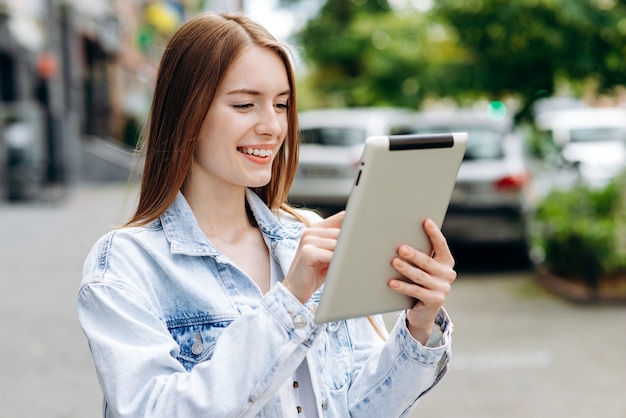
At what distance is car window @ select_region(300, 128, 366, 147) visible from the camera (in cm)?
1095

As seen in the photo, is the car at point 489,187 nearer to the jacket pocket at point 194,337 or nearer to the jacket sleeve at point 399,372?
the jacket sleeve at point 399,372

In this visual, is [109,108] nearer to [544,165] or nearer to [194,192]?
[544,165]

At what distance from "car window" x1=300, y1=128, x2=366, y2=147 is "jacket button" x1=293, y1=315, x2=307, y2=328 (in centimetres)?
948

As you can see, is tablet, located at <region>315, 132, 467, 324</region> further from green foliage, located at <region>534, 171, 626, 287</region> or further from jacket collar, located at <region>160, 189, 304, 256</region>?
green foliage, located at <region>534, 171, 626, 287</region>

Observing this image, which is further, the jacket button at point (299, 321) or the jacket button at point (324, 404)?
the jacket button at point (324, 404)

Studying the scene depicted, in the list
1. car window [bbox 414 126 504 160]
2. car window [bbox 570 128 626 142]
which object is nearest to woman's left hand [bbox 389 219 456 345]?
car window [bbox 414 126 504 160]

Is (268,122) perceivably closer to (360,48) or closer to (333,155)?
(333,155)

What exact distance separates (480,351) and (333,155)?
479 cm

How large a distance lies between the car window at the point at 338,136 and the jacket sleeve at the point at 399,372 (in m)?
9.16

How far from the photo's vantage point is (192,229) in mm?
1722

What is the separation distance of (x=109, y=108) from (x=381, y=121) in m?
21.1

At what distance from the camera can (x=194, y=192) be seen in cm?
181

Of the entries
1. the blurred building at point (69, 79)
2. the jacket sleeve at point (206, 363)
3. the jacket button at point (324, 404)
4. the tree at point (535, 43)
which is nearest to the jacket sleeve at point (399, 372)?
the jacket button at point (324, 404)

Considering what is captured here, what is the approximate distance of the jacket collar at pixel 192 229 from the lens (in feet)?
5.55
